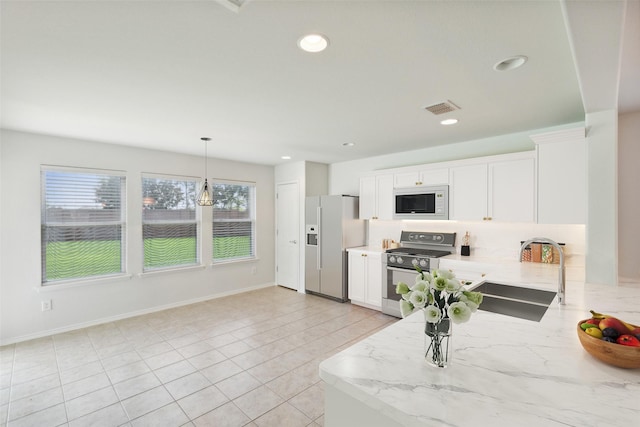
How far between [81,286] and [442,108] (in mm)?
→ 4926

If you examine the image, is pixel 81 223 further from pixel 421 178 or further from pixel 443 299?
pixel 421 178

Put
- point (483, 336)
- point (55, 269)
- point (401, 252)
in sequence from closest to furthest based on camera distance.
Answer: point (483, 336), point (55, 269), point (401, 252)

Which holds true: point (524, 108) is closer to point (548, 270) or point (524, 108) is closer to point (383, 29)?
point (548, 270)

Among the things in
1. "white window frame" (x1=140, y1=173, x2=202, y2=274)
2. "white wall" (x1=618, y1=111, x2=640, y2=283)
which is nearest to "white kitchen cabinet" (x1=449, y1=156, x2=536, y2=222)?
"white wall" (x1=618, y1=111, x2=640, y2=283)

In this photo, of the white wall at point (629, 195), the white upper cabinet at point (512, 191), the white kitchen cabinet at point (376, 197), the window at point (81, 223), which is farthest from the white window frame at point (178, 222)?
the white wall at point (629, 195)

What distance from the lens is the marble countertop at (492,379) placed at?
875 mm

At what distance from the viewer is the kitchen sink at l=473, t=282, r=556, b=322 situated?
2.28m

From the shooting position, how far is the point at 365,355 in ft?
4.06

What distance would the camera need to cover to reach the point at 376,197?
480 centimetres

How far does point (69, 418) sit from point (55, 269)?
236 centimetres

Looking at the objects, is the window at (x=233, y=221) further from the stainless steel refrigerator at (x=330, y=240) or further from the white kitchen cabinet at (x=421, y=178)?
the white kitchen cabinet at (x=421, y=178)

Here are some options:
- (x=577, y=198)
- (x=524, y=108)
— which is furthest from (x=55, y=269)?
(x=577, y=198)

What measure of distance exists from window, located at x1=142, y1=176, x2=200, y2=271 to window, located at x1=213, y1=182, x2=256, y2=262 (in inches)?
15.0

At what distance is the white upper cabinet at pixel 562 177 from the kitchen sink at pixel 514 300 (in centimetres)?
100
